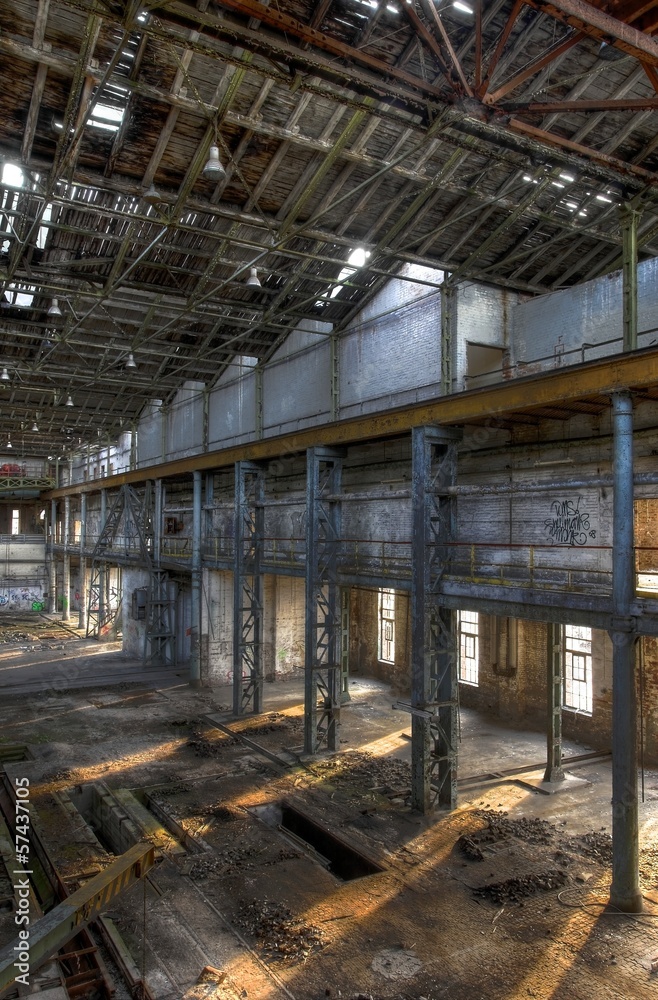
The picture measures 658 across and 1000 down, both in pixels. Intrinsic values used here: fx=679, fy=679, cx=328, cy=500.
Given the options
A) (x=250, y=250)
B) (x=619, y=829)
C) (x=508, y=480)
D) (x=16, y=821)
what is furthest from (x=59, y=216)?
(x=619, y=829)

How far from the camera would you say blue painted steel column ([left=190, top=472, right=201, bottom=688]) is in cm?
2173

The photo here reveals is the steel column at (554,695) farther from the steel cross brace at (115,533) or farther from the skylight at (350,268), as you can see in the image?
the steel cross brace at (115,533)

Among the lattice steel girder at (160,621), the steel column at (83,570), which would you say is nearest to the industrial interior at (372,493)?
the lattice steel girder at (160,621)

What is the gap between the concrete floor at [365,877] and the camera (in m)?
7.59

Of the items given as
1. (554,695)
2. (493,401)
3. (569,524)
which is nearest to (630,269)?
(493,401)

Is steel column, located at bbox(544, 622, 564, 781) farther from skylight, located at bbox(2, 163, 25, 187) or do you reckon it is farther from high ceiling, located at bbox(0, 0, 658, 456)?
skylight, located at bbox(2, 163, 25, 187)

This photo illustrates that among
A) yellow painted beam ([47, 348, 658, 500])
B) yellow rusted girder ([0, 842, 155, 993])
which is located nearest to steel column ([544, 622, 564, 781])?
yellow painted beam ([47, 348, 658, 500])

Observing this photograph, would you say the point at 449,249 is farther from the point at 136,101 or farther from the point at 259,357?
the point at 259,357

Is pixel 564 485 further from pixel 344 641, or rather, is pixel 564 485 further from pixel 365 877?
pixel 344 641

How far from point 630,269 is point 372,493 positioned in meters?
6.16

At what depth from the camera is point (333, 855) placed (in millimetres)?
11008

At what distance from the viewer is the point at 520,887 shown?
9.30 m

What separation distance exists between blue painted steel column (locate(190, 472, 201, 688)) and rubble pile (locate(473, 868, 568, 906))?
14.0m

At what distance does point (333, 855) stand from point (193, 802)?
2941 millimetres
